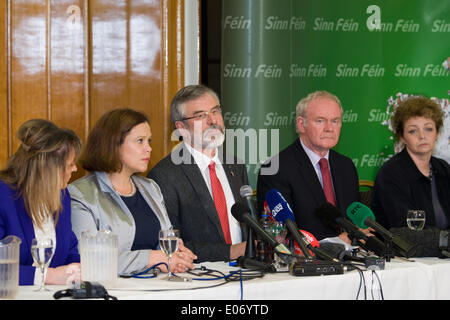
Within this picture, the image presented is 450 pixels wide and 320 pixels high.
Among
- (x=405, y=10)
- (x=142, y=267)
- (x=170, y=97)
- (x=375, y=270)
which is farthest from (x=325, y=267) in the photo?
(x=405, y=10)

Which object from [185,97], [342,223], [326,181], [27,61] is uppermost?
[27,61]

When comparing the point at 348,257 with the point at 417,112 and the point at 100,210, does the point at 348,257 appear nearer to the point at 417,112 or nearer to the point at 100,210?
the point at 100,210

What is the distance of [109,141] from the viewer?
9.87ft

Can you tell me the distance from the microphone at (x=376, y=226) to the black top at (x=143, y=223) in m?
0.99

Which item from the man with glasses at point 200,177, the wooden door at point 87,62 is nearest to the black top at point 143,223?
the man with glasses at point 200,177

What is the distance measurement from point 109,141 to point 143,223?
0.44m

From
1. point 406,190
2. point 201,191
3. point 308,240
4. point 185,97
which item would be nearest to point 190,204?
point 201,191

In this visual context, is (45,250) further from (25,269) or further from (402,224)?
(402,224)

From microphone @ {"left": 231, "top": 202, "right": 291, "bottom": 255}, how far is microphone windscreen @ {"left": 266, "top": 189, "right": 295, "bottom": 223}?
0.54ft

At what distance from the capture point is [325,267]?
2.51 metres

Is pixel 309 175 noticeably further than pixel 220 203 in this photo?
Yes

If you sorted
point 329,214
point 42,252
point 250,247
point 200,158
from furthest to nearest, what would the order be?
point 200,158, point 329,214, point 250,247, point 42,252

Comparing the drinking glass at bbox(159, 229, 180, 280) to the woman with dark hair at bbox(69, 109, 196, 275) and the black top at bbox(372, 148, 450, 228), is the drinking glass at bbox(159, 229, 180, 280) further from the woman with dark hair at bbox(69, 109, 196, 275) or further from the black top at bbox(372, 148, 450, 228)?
the black top at bbox(372, 148, 450, 228)

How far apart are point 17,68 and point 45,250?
7.54 feet
